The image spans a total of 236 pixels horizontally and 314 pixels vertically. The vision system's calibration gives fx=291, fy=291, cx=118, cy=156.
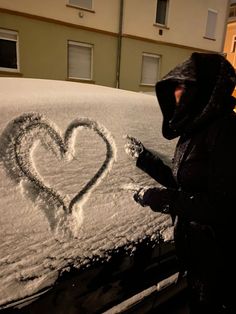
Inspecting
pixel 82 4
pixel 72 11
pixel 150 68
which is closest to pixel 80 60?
pixel 72 11

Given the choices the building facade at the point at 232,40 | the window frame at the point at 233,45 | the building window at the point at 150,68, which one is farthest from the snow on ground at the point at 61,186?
the window frame at the point at 233,45

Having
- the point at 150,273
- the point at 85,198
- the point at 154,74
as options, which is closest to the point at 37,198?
the point at 85,198

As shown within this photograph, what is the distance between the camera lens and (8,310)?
991 millimetres

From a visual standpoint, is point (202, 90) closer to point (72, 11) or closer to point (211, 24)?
point (72, 11)

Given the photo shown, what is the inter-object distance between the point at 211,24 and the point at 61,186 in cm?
1489

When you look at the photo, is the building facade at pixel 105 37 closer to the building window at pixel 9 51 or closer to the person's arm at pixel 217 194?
the building window at pixel 9 51

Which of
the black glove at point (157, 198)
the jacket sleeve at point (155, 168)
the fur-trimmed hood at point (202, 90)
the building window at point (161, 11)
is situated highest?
the building window at point (161, 11)

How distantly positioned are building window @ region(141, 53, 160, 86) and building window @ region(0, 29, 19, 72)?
16.7ft

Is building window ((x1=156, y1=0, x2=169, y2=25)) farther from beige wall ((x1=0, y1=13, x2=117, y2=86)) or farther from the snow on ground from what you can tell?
the snow on ground

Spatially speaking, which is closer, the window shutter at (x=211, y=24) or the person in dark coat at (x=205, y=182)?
the person in dark coat at (x=205, y=182)

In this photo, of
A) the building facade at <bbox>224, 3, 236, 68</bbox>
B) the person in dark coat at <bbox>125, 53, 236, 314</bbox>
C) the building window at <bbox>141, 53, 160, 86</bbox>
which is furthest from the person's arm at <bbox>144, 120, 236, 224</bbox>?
the building facade at <bbox>224, 3, 236, 68</bbox>

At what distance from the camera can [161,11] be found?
11891 millimetres

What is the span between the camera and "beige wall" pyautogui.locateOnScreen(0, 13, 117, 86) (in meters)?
8.89

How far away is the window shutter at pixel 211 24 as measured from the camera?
1355cm
